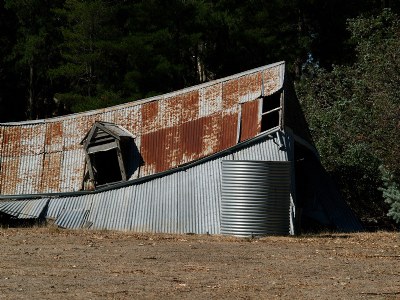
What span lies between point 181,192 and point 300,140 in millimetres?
4929

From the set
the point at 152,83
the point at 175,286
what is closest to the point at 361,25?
the point at 152,83

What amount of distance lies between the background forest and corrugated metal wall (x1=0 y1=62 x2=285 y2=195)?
907 centimetres

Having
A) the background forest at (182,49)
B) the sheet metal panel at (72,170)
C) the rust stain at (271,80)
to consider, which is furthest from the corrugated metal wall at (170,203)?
the background forest at (182,49)

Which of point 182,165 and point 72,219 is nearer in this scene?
point 182,165

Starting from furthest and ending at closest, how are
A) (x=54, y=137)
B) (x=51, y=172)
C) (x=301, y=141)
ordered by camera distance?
(x=54, y=137) < (x=51, y=172) < (x=301, y=141)

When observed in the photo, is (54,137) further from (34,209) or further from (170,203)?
(170,203)

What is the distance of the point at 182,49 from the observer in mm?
50781

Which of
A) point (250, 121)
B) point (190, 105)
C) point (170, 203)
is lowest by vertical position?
point (170, 203)

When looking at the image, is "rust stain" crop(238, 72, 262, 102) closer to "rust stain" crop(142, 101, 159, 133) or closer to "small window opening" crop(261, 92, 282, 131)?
"small window opening" crop(261, 92, 282, 131)

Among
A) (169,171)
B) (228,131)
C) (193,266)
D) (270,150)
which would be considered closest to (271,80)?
(228,131)

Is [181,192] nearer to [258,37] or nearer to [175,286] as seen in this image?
[175,286]

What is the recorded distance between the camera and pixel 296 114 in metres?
27.8

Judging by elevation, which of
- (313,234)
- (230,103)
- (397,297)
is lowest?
(397,297)

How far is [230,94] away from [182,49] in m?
24.9
